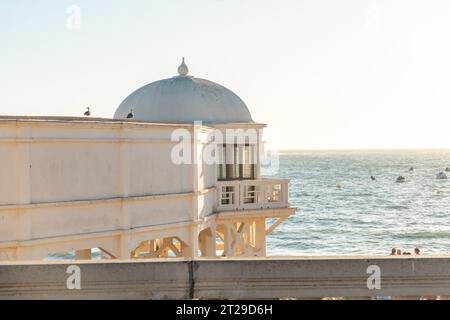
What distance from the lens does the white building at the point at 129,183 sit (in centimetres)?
1381

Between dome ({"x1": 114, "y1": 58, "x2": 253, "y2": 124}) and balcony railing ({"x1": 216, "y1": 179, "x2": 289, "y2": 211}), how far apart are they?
237cm

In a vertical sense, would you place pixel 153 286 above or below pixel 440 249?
above

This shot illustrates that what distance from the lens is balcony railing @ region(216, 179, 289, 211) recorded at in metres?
21.3

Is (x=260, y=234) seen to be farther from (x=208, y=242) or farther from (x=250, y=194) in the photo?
(x=208, y=242)

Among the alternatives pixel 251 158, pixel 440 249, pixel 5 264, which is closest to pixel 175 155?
pixel 251 158

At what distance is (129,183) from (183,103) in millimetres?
6542

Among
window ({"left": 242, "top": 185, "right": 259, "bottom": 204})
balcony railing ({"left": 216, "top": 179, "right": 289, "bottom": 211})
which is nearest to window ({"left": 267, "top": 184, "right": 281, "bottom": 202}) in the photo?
balcony railing ({"left": 216, "top": 179, "right": 289, "bottom": 211})

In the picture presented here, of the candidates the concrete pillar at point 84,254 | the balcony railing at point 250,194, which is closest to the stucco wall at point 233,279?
the concrete pillar at point 84,254

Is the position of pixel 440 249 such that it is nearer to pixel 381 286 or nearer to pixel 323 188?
pixel 381 286

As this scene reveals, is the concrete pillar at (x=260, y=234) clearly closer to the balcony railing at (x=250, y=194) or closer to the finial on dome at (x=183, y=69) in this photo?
the balcony railing at (x=250, y=194)

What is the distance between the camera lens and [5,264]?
4.81 meters

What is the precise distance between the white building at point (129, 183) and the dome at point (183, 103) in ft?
0.13

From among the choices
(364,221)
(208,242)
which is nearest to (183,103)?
(208,242)
